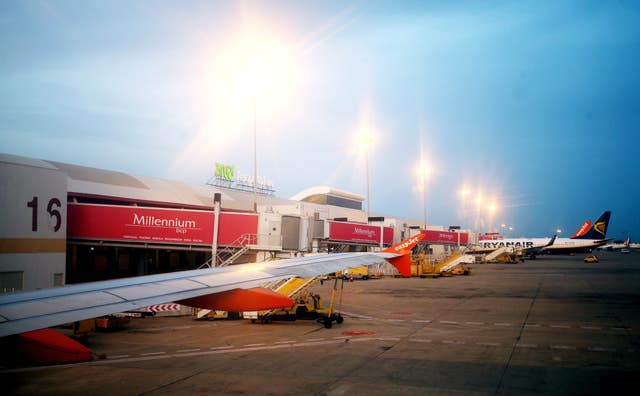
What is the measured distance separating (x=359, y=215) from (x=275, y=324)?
69596mm

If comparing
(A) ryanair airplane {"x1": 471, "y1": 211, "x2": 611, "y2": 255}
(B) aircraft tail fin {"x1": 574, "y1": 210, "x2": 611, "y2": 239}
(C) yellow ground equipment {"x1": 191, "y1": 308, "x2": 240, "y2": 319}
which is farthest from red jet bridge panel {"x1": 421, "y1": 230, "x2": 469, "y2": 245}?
(C) yellow ground equipment {"x1": 191, "y1": 308, "x2": 240, "y2": 319}

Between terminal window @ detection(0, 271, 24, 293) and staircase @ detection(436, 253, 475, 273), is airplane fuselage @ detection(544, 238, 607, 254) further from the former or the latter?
terminal window @ detection(0, 271, 24, 293)

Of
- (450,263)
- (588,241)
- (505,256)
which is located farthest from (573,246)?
(450,263)

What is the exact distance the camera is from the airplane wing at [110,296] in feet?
23.0

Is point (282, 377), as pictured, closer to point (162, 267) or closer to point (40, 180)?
point (40, 180)

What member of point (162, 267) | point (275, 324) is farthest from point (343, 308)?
point (162, 267)

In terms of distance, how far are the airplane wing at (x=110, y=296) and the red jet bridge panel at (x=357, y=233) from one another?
36436 mm

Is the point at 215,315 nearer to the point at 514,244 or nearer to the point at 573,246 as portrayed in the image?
the point at 514,244

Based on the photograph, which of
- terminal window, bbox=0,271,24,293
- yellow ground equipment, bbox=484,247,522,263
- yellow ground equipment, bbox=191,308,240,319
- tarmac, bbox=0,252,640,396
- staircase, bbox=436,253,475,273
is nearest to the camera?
tarmac, bbox=0,252,640,396

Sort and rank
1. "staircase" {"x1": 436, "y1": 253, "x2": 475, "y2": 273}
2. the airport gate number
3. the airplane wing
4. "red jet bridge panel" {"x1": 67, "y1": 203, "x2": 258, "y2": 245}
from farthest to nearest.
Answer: "staircase" {"x1": 436, "y1": 253, "x2": 475, "y2": 273} → "red jet bridge panel" {"x1": 67, "y1": 203, "x2": 258, "y2": 245} → the airport gate number → the airplane wing

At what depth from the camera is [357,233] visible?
5412 centimetres

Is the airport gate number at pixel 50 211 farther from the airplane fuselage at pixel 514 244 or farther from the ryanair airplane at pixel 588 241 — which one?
the ryanair airplane at pixel 588 241

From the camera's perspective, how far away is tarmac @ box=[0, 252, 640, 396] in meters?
13.0

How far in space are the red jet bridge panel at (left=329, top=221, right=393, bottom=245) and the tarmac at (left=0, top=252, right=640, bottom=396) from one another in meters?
21.6
